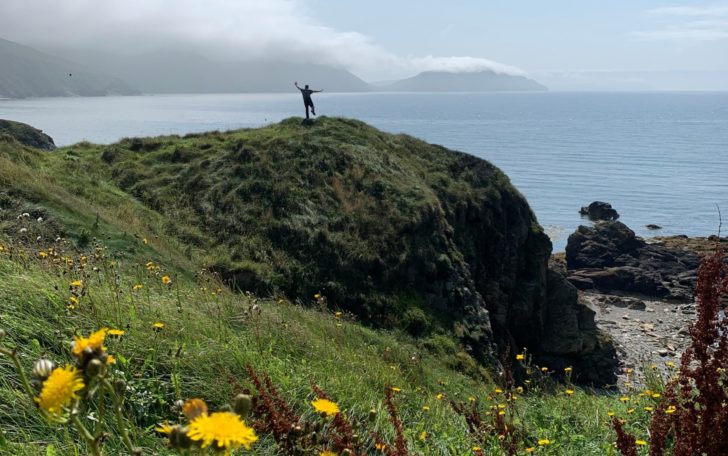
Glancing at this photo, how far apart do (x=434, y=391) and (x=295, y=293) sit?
775 centimetres

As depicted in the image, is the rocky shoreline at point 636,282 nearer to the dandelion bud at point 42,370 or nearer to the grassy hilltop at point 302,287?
the grassy hilltop at point 302,287

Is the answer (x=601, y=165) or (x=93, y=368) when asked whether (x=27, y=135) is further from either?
(x=601, y=165)

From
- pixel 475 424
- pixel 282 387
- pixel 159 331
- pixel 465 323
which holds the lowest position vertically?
pixel 465 323

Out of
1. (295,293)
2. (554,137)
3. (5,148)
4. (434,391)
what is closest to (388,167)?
(295,293)

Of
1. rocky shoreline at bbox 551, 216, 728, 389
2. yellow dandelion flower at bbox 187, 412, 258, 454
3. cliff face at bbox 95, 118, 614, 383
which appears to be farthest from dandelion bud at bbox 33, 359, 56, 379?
rocky shoreline at bbox 551, 216, 728, 389

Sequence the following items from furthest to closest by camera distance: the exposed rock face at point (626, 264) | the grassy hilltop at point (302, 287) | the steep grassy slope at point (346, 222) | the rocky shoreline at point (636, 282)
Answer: the exposed rock face at point (626, 264), the rocky shoreline at point (636, 282), the steep grassy slope at point (346, 222), the grassy hilltop at point (302, 287)

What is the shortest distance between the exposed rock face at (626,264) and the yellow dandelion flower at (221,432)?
1698 inches

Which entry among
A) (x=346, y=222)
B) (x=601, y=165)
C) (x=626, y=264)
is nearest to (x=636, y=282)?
(x=626, y=264)

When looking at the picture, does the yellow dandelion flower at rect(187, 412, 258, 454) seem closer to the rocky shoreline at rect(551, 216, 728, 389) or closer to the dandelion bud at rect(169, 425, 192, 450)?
the dandelion bud at rect(169, 425, 192, 450)

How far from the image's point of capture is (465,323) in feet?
60.3

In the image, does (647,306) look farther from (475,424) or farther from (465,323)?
(475,424)

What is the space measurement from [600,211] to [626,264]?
15.9 meters

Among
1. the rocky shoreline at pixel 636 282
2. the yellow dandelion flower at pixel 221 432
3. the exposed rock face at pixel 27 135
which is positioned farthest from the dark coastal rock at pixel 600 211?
the yellow dandelion flower at pixel 221 432

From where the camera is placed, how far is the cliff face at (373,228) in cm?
1772
